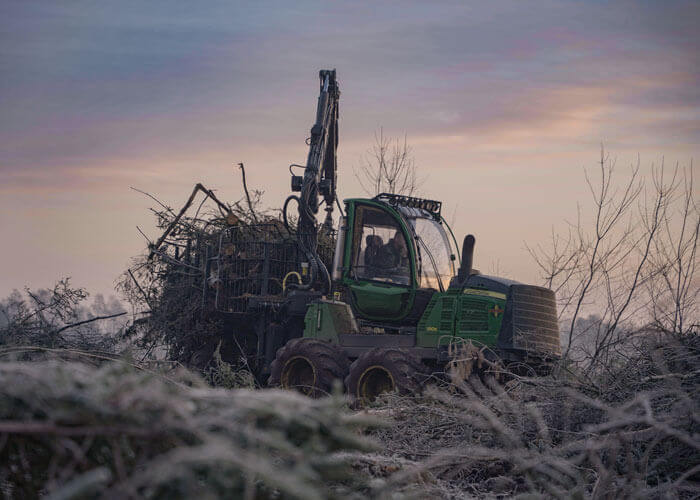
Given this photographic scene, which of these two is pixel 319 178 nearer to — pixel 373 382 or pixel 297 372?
pixel 297 372

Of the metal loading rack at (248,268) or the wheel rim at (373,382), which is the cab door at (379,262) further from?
the metal loading rack at (248,268)

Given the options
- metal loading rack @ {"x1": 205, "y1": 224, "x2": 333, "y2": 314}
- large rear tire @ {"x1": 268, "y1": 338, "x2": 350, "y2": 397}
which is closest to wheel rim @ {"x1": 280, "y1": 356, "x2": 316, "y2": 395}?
large rear tire @ {"x1": 268, "y1": 338, "x2": 350, "y2": 397}

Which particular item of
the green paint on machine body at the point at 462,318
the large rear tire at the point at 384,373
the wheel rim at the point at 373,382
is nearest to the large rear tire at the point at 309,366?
the large rear tire at the point at 384,373

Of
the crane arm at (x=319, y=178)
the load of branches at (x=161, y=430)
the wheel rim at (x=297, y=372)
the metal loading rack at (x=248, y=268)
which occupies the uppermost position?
the crane arm at (x=319, y=178)

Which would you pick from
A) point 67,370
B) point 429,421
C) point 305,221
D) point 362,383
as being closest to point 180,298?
point 305,221

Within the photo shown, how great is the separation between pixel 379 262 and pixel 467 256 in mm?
1681

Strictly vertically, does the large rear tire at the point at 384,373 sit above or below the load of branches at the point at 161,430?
below

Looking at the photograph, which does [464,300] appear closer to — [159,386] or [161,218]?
[161,218]

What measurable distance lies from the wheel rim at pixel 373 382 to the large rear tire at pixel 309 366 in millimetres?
574

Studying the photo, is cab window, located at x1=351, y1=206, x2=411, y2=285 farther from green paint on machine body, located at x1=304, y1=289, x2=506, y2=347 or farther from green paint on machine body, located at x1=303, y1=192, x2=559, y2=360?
green paint on machine body, located at x1=304, y1=289, x2=506, y2=347

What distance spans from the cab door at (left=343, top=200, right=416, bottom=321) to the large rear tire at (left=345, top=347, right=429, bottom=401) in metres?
1.40

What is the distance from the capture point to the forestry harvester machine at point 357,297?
11.1 metres

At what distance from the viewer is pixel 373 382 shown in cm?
1126

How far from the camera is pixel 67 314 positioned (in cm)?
1179
